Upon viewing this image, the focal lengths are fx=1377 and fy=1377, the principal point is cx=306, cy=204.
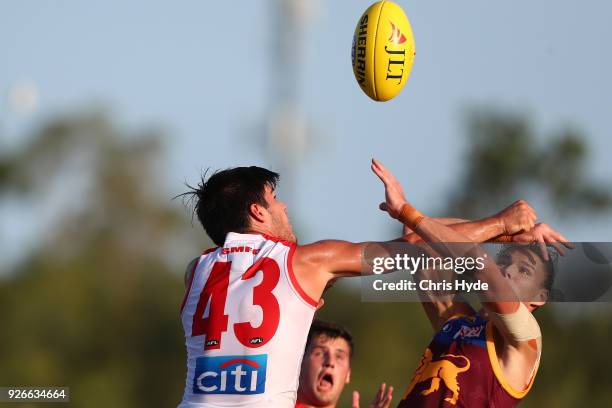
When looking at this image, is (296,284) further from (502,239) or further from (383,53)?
(383,53)

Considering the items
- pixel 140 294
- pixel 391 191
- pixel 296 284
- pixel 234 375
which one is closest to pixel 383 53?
pixel 391 191

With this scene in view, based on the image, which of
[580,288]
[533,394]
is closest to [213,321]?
[580,288]

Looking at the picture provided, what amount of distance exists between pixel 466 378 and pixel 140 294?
1017 inches

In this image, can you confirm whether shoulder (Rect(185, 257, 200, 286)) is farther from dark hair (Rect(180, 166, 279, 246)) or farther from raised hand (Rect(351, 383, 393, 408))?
raised hand (Rect(351, 383, 393, 408))

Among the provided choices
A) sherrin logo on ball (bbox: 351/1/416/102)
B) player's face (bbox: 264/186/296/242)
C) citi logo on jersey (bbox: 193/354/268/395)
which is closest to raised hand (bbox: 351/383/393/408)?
citi logo on jersey (bbox: 193/354/268/395)

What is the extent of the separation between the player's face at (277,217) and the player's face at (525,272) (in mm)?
1299

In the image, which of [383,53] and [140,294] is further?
[140,294]

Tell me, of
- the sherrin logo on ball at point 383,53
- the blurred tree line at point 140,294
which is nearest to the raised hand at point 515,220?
the sherrin logo on ball at point 383,53

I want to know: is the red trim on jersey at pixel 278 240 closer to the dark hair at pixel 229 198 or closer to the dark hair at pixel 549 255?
the dark hair at pixel 229 198

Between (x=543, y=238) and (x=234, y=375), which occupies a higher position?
(x=543, y=238)

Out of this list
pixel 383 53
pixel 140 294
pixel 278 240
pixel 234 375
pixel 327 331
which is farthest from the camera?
pixel 140 294

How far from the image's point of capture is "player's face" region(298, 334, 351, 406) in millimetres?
9242

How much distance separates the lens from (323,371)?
9.32 metres

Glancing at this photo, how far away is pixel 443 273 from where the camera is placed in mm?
8820
